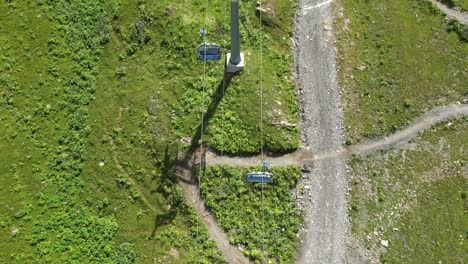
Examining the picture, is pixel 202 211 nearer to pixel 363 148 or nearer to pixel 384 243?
pixel 363 148

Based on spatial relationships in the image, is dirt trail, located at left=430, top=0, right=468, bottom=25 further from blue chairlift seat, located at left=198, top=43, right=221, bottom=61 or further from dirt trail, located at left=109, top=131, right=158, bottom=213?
dirt trail, located at left=109, top=131, right=158, bottom=213

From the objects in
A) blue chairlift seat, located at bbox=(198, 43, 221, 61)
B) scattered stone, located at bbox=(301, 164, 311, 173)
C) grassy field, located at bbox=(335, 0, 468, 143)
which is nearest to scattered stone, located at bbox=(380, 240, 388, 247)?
scattered stone, located at bbox=(301, 164, 311, 173)

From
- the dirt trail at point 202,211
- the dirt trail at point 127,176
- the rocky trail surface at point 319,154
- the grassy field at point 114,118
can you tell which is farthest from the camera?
the dirt trail at point 127,176

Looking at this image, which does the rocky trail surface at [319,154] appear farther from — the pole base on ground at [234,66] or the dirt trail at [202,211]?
the pole base on ground at [234,66]

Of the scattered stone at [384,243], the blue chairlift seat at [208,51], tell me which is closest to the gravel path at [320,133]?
the scattered stone at [384,243]

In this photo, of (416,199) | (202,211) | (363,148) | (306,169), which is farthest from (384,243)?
(202,211)

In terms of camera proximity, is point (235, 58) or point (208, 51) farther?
point (235, 58)

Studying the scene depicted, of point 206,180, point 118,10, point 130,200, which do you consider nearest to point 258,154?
point 206,180
